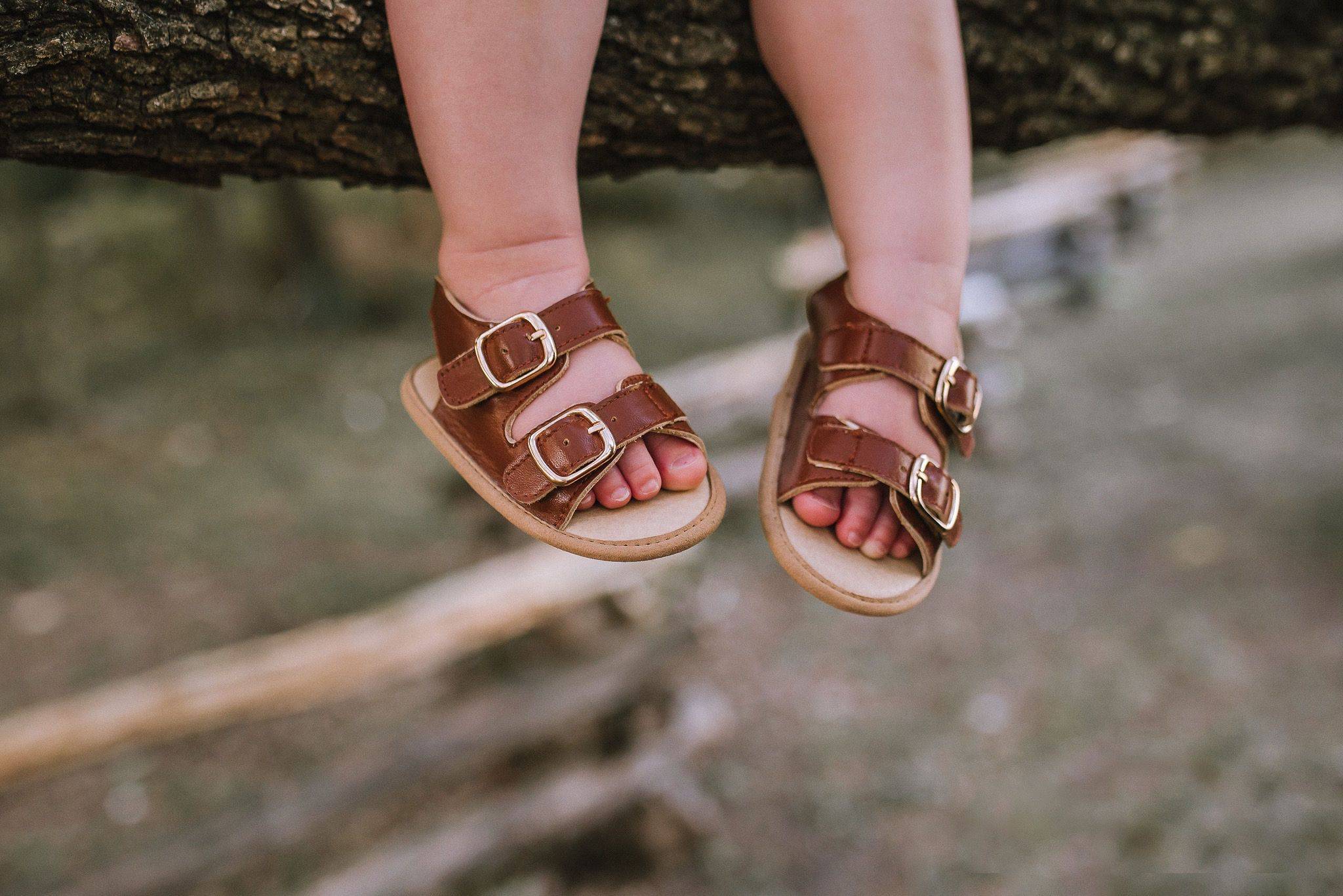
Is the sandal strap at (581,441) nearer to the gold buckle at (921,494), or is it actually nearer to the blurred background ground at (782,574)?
the gold buckle at (921,494)

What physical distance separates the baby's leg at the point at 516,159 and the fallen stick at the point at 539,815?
1.47 metres

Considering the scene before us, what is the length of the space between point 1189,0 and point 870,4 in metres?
0.84

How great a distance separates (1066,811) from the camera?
2500 mm

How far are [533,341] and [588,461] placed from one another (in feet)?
0.51

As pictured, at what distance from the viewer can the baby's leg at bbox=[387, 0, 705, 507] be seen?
98cm

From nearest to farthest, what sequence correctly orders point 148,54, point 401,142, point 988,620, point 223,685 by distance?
point 148,54, point 401,142, point 223,685, point 988,620

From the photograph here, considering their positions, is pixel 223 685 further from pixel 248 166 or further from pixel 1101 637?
pixel 1101 637

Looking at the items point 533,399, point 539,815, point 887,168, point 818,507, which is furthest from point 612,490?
point 539,815

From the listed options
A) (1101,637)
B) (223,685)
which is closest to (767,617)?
(1101,637)

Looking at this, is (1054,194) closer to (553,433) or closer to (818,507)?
(818,507)

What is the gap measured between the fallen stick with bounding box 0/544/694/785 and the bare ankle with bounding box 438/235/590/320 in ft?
4.50

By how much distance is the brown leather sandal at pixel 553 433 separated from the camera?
3.31 feet

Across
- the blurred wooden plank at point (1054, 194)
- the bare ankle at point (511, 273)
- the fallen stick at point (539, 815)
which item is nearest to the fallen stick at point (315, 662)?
the fallen stick at point (539, 815)

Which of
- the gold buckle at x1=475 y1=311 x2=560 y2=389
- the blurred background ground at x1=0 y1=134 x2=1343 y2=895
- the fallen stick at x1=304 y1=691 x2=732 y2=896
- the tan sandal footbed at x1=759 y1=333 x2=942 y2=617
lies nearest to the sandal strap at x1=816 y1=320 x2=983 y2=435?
the tan sandal footbed at x1=759 y1=333 x2=942 y2=617
